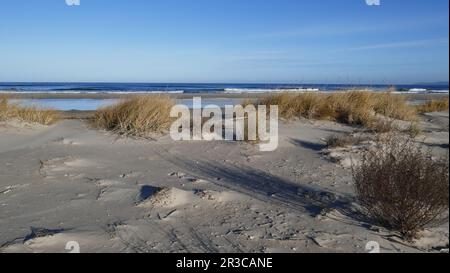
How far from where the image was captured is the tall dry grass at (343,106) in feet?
32.9

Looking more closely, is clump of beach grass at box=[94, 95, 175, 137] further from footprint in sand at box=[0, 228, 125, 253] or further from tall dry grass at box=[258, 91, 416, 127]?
footprint in sand at box=[0, 228, 125, 253]

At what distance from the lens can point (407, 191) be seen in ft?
12.3

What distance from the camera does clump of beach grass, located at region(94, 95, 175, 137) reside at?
27.4 ft

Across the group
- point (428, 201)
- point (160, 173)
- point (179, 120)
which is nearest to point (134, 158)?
point (160, 173)

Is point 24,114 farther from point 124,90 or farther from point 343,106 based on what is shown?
point 124,90

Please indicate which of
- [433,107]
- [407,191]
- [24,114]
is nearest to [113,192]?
[407,191]

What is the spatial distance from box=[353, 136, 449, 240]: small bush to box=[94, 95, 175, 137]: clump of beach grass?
16.3 ft

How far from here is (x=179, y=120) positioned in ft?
29.3

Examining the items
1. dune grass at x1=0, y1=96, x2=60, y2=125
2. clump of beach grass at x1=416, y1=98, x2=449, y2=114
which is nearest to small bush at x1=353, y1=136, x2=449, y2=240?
dune grass at x1=0, y1=96, x2=60, y2=125

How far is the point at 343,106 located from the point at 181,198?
6.56 meters
